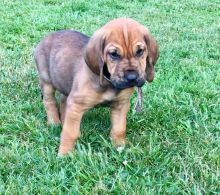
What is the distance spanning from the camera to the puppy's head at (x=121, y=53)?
385 centimetres

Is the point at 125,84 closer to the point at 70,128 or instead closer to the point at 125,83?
the point at 125,83

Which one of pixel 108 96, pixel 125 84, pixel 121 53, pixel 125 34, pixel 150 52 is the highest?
pixel 125 34

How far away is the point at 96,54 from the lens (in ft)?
13.2

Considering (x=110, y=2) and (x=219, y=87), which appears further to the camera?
(x=110, y=2)

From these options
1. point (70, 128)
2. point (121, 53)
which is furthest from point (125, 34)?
point (70, 128)

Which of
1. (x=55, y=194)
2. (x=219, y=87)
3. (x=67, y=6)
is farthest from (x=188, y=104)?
(x=67, y=6)

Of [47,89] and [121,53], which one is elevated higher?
[121,53]

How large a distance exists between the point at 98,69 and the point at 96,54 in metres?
0.13

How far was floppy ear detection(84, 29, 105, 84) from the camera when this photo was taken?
157 inches

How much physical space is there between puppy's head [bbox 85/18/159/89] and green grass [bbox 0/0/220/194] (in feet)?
2.28

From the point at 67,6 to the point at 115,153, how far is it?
6989 millimetres

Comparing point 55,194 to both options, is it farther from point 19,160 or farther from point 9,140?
point 9,140

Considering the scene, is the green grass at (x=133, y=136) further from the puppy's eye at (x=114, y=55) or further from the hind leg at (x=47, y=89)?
the puppy's eye at (x=114, y=55)

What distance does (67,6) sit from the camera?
10797 millimetres
